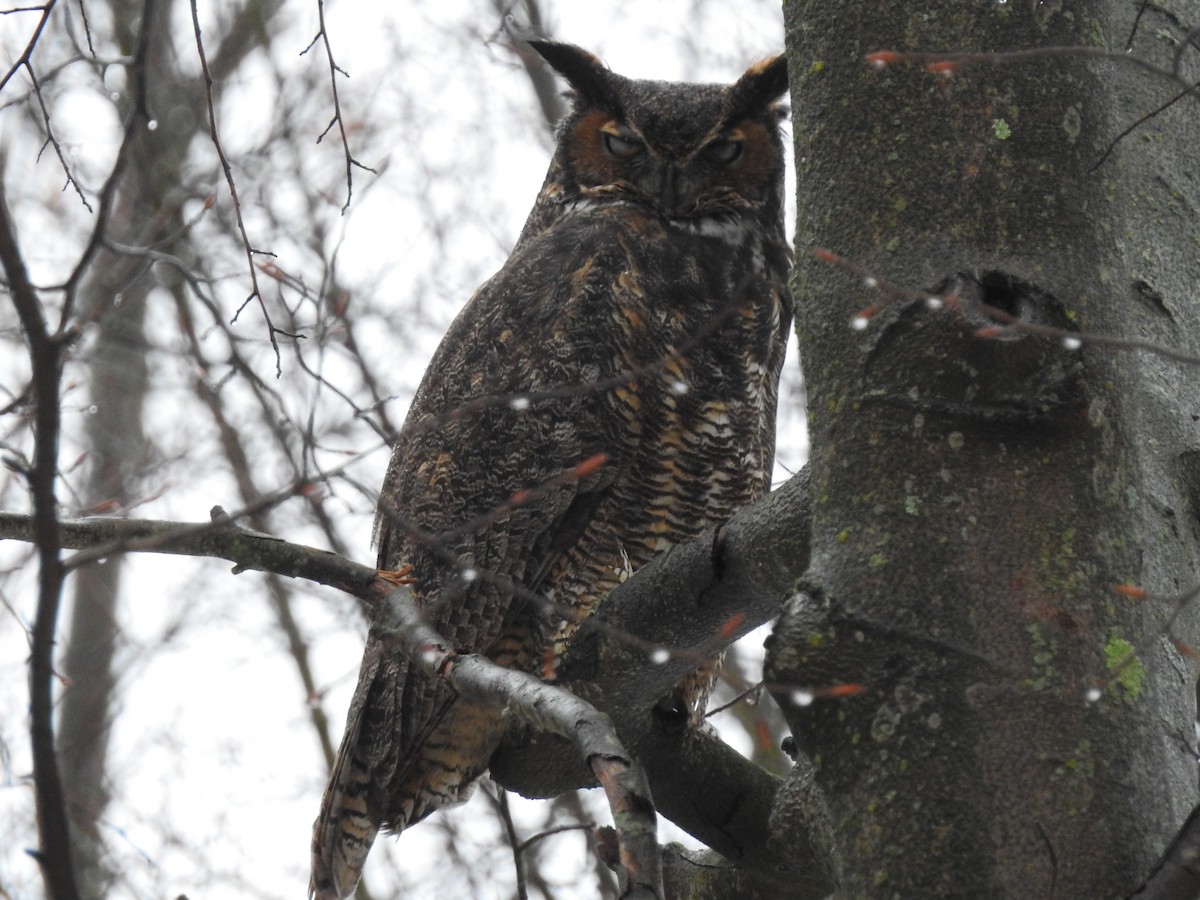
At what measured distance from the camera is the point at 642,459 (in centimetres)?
321

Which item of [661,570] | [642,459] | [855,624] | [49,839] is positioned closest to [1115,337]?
[855,624]

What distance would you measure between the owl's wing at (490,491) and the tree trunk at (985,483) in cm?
135

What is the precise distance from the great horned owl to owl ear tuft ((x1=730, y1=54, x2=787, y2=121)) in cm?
32

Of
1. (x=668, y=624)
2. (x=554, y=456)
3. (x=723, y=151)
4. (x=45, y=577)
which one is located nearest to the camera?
(x=45, y=577)

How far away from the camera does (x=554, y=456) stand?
3234 millimetres

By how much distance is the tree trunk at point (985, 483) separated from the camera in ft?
4.87

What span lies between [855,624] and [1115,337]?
1.67ft

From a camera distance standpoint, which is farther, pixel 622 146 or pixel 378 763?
pixel 622 146

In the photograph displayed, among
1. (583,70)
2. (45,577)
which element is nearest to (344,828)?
(583,70)

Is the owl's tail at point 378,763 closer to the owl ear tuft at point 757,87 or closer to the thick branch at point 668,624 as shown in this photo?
the thick branch at point 668,624

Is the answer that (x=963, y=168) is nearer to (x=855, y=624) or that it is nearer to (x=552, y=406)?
(x=855, y=624)

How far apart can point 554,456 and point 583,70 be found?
50.4 inches

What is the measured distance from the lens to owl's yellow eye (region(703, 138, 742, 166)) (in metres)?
3.73

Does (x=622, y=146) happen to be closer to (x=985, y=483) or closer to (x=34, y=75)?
(x=34, y=75)
